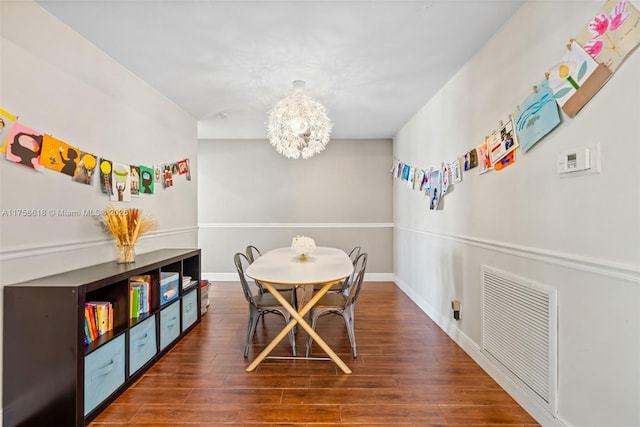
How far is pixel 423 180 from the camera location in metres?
3.62

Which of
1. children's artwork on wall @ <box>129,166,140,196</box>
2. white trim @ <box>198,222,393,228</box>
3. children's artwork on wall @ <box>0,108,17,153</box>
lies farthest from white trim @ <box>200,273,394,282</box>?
children's artwork on wall @ <box>0,108,17,153</box>

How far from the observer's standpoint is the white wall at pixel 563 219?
4.13 feet

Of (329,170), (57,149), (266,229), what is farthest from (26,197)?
(329,170)

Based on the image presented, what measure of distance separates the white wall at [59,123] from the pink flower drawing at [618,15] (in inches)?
112

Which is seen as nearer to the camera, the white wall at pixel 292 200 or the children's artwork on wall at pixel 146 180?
the children's artwork on wall at pixel 146 180

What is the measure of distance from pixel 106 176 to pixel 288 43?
5.56 ft

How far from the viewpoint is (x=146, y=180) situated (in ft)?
9.83

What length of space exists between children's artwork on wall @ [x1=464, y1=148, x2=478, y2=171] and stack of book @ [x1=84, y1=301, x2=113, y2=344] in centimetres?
271

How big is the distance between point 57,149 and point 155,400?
1.66 m

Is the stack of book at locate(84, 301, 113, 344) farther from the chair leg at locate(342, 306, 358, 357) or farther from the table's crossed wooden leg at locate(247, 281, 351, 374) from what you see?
the chair leg at locate(342, 306, 358, 357)

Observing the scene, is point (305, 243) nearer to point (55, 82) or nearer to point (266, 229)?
point (55, 82)

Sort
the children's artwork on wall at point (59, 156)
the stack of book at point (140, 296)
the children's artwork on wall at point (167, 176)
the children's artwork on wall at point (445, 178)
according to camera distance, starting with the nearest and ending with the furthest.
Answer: the children's artwork on wall at point (59, 156), the stack of book at point (140, 296), the children's artwork on wall at point (445, 178), the children's artwork on wall at point (167, 176)

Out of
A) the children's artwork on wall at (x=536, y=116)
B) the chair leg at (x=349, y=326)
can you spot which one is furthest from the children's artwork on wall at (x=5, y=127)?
the children's artwork on wall at (x=536, y=116)

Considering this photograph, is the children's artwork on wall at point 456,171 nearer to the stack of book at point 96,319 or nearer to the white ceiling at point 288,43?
the white ceiling at point 288,43
